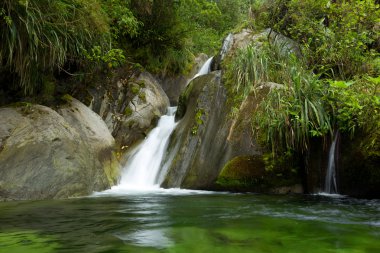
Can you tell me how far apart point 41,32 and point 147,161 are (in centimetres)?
348

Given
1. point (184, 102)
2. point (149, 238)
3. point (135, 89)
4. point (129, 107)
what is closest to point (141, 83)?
point (135, 89)

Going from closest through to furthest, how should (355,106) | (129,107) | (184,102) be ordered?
→ (355,106), (184,102), (129,107)

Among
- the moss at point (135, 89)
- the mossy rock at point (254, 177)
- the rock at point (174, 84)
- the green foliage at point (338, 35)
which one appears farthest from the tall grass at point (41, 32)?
the green foliage at point (338, 35)

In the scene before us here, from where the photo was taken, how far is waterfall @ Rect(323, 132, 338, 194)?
5519mm

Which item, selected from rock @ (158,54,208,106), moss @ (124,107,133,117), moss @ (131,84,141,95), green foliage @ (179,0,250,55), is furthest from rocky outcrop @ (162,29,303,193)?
rock @ (158,54,208,106)

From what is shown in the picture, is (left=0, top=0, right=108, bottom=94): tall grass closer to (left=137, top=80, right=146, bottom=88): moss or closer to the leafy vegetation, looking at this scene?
the leafy vegetation

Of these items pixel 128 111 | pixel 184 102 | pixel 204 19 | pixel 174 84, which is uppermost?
pixel 204 19

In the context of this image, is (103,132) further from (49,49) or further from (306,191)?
(306,191)

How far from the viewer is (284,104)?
604cm

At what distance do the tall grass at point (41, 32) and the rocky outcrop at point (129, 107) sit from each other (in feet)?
6.92

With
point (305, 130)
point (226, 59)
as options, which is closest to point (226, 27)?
point (226, 59)

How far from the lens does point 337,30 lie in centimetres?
812

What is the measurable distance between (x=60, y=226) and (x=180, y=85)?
30.7ft

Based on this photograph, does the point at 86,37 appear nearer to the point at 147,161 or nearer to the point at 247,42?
the point at 147,161
